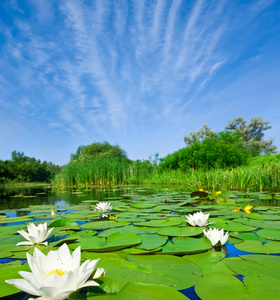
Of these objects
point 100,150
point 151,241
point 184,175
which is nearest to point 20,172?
point 100,150

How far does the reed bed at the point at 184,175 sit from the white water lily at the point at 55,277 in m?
6.54

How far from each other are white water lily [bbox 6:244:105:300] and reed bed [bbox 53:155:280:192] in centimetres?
654

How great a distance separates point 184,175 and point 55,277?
11.0 meters

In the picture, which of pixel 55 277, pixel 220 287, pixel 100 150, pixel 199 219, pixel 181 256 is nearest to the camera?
pixel 55 277

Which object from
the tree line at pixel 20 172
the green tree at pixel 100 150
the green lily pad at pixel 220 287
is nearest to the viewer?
the green lily pad at pixel 220 287

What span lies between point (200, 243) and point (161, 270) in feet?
1.76

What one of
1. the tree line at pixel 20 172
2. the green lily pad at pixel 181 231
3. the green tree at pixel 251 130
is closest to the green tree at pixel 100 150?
the tree line at pixel 20 172

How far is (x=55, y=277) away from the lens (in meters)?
0.75

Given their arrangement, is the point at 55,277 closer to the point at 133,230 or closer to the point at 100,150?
the point at 133,230

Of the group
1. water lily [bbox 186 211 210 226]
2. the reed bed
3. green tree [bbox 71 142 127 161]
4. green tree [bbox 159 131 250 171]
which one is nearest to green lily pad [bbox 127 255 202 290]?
water lily [bbox 186 211 210 226]

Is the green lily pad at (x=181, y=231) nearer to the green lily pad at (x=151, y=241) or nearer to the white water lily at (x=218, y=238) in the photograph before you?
the green lily pad at (x=151, y=241)

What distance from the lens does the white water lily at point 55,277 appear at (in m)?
0.76

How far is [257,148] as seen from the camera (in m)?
26.7

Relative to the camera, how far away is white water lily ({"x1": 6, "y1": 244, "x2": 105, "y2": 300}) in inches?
30.0
